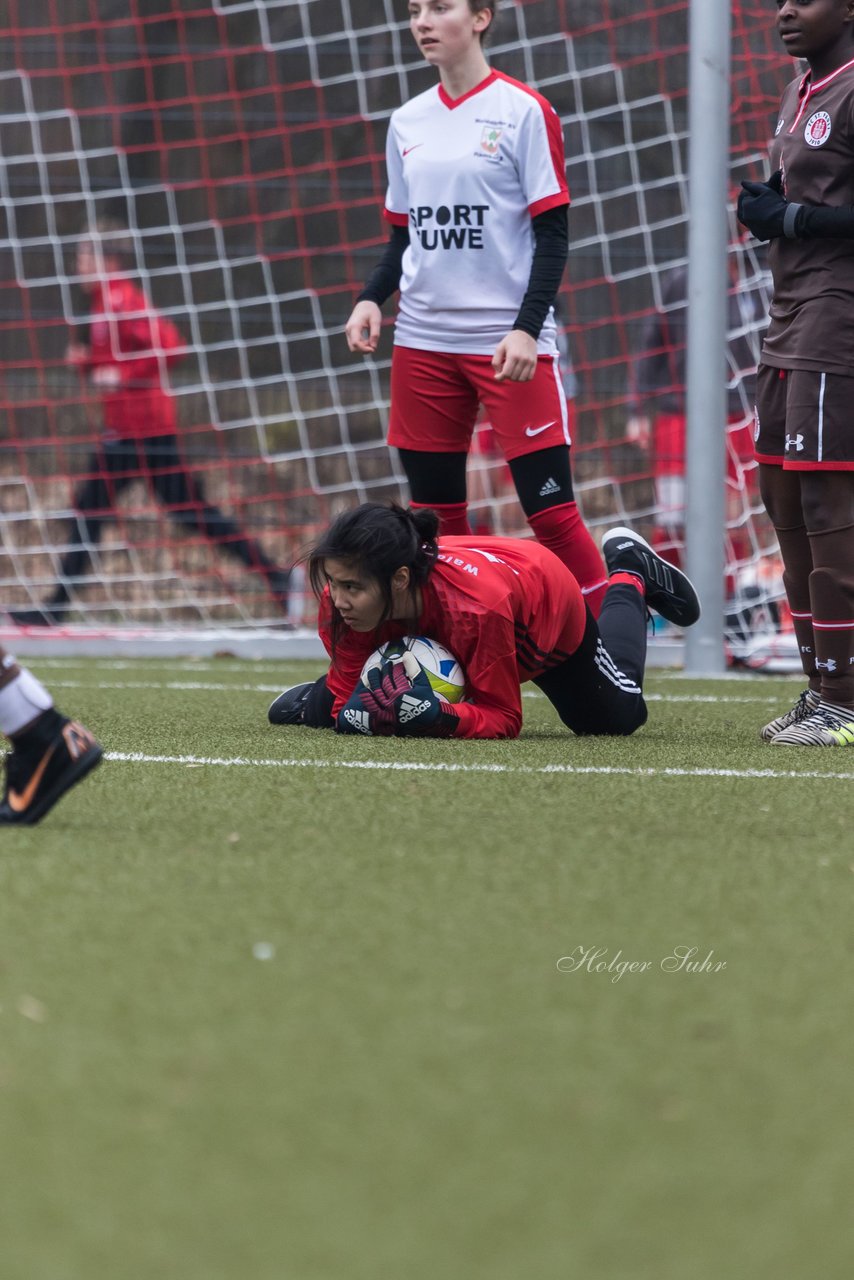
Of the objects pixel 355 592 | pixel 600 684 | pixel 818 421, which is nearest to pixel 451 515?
pixel 600 684

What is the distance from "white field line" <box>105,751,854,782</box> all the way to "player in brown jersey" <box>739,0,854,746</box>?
0.54 m

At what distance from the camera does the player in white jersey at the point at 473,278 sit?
446cm

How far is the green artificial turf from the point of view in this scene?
134cm

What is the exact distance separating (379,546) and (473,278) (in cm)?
115

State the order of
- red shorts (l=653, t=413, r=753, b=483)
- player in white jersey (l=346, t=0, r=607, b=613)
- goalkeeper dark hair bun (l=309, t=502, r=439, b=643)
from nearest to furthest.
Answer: goalkeeper dark hair bun (l=309, t=502, r=439, b=643) → player in white jersey (l=346, t=0, r=607, b=613) → red shorts (l=653, t=413, r=753, b=483)

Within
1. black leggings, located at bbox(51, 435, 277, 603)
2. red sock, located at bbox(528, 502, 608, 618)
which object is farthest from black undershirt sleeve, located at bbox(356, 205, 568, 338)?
black leggings, located at bbox(51, 435, 277, 603)

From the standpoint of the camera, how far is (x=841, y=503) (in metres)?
3.95

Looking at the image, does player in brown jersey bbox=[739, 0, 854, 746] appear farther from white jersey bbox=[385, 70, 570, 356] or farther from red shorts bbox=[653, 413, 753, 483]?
red shorts bbox=[653, 413, 753, 483]

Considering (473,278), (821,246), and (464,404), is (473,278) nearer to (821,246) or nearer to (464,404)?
(464,404)

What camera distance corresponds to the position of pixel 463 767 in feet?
Answer: 11.4

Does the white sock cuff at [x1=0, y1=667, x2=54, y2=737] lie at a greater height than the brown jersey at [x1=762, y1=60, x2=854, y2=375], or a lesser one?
lesser

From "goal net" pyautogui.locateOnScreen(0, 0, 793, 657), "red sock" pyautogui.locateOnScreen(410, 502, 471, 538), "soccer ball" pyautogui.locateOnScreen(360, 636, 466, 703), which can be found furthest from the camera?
"goal net" pyautogui.locateOnScreen(0, 0, 793, 657)

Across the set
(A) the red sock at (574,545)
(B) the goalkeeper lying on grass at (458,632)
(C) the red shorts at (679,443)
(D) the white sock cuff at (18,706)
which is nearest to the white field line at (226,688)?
(A) the red sock at (574,545)

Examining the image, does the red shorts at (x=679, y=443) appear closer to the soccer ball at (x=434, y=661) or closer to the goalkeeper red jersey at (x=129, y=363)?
the goalkeeper red jersey at (x=129, y=363)
